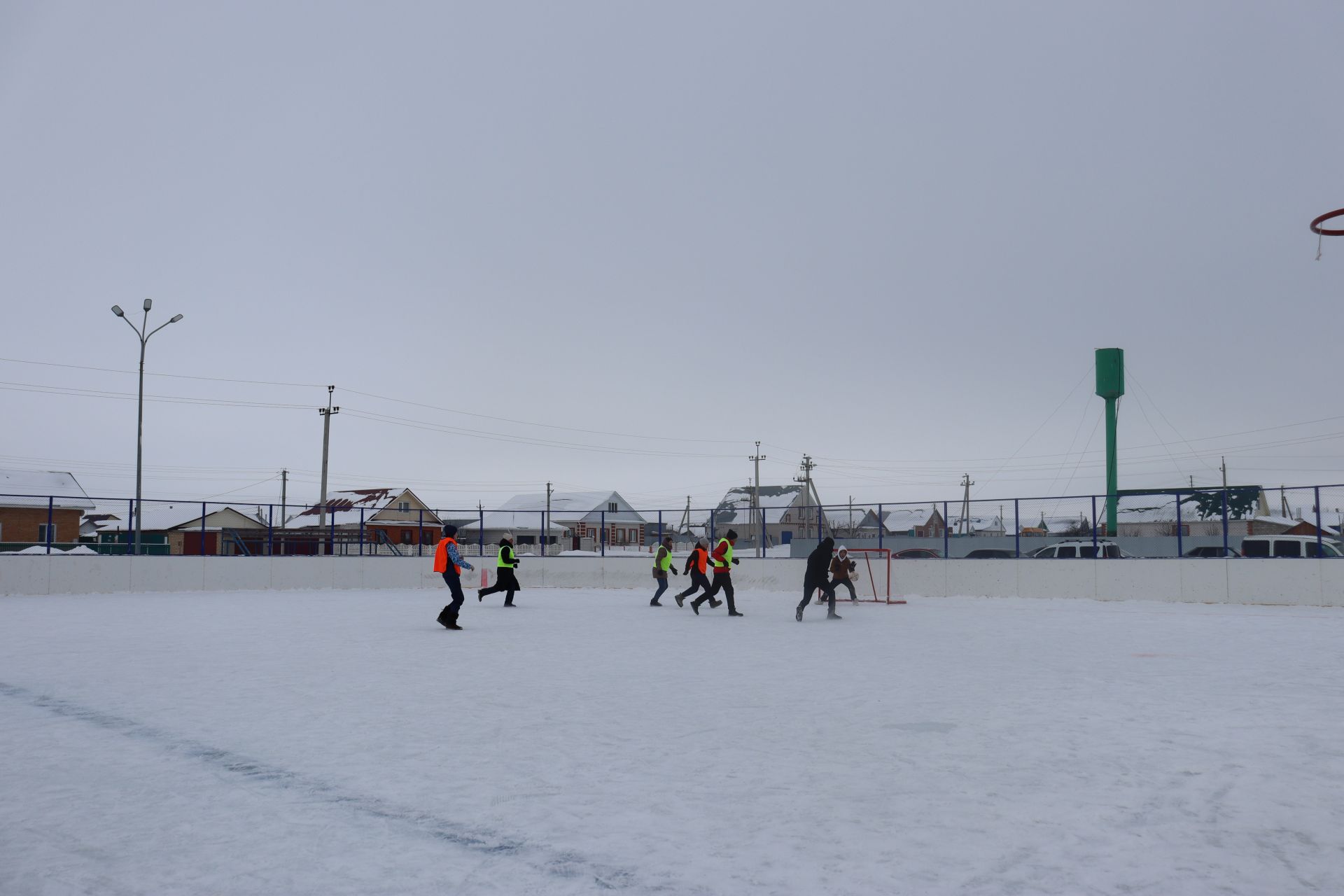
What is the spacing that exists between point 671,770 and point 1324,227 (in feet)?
48.2

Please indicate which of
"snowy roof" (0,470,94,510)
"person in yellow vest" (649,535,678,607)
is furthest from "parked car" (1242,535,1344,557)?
"snowy roof" (0,470,94,510)

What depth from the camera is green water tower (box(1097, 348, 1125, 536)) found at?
112 feet

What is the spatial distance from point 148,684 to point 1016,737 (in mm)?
8319

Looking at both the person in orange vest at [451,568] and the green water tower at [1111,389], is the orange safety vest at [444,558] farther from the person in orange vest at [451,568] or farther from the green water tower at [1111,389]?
the green water tower at [1111,389]

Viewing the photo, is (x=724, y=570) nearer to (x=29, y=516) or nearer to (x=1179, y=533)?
(x=1179, y=533)

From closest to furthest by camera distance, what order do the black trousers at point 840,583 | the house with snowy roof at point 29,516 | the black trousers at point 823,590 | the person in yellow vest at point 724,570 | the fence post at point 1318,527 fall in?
1. the black trousers at point 823,590
2. the black trousers at point 840,583
3. the person in yellow vest at point 724,570
4. the fence post at point 1318,527
5. the house with snowy roof at point 29,516

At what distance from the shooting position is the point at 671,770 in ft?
20.3

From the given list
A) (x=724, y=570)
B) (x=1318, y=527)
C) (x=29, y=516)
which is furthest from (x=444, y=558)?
(x=29, y=516)

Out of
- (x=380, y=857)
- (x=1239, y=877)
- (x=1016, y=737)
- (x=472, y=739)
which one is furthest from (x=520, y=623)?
(x=1239, y=877)

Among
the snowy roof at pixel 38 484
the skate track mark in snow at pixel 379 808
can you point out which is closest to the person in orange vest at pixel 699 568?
the skate track mark in snow at pixel 379 808

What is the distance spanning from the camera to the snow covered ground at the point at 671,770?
4375 mm

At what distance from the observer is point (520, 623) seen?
17438 mm

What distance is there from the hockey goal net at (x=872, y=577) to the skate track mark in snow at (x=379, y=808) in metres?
16.8

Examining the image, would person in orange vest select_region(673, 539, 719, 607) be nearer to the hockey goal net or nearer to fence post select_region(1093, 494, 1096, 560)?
the hockey goal net
